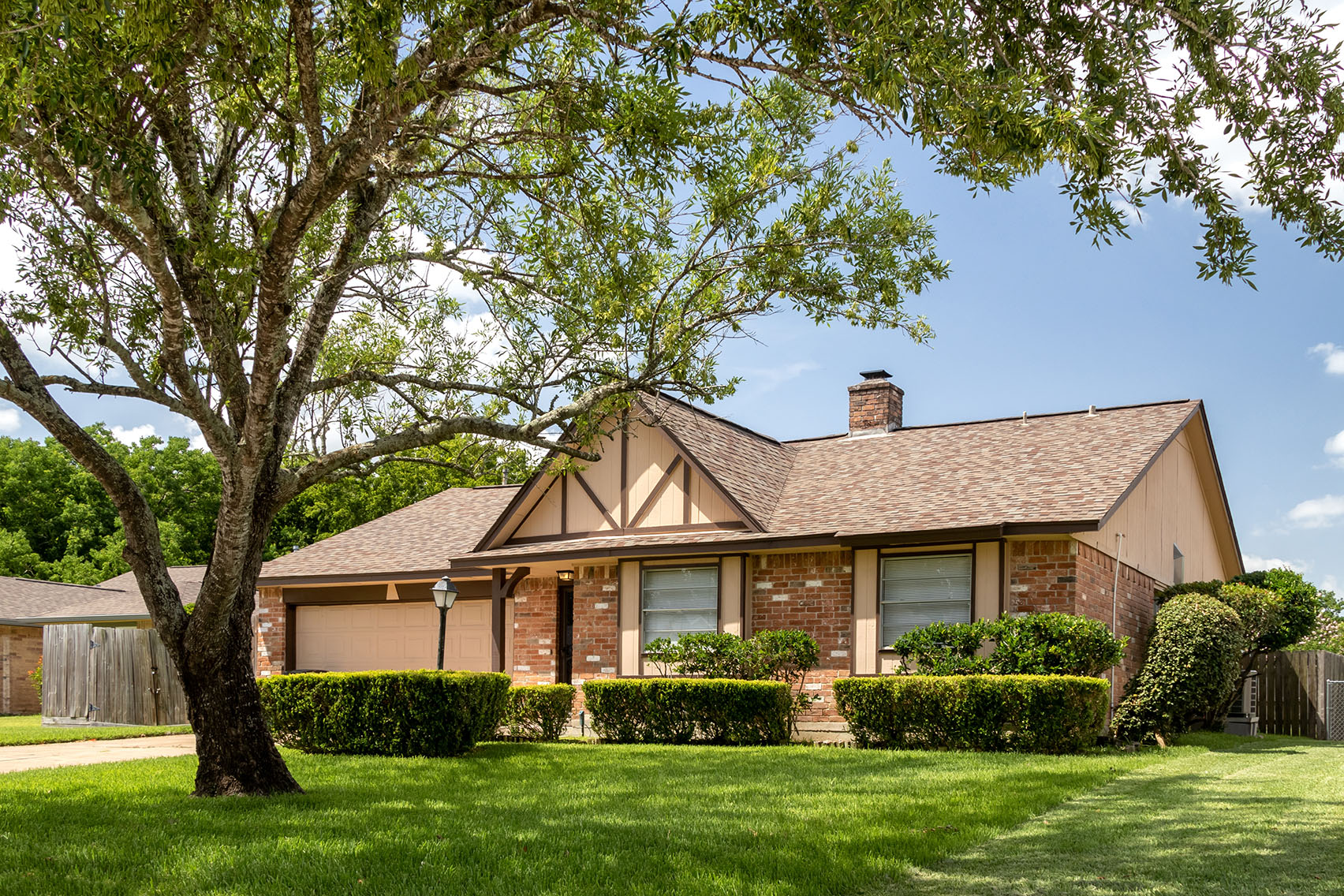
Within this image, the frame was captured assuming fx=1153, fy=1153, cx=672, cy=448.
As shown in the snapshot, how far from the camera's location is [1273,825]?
8.37 metres

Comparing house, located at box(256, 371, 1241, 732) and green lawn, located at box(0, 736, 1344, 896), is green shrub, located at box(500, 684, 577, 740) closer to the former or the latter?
house, located at box(256, 371, 1241, 732)

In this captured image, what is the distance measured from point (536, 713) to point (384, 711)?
3.54 meters

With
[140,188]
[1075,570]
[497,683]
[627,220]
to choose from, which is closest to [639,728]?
[497,683]

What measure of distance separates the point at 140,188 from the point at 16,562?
142 feet

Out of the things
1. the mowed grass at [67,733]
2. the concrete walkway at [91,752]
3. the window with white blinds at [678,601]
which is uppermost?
the window with white blinds at [678,601]

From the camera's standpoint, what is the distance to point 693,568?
1869cm

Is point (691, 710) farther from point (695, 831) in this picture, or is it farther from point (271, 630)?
point (271, 630)

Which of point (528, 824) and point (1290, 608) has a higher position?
point (1290, 608)

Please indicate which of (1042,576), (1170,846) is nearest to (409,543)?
(1042,576)

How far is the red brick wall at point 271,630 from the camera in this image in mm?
24547

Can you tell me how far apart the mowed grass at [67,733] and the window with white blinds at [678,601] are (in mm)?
8662

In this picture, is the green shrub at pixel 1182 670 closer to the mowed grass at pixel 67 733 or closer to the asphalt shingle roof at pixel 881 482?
the asphalt shingle roof at pixel 881 482

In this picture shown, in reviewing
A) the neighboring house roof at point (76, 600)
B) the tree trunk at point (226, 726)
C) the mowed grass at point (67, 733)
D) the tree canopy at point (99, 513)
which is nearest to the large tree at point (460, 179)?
the tree trunk at point (226, 726)

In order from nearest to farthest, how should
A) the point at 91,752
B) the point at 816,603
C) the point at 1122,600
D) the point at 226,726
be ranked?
the point at 226,726
the point at 91,752
the point at 816,603
the point at 1122,600
